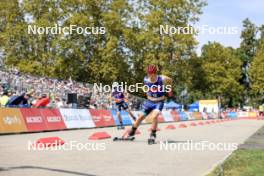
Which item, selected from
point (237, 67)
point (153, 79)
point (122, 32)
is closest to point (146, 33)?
point (122, 32)

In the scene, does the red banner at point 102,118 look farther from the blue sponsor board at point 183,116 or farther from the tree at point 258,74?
the tree at point 258,74

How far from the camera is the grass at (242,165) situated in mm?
8219

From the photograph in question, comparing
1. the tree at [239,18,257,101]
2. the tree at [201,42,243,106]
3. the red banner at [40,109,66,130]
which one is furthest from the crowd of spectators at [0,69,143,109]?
the tree at [239,18,257,101]

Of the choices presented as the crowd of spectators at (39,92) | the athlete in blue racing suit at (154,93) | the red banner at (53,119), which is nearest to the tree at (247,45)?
the crowd of spectators at (39,92)

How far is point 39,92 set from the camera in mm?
32062

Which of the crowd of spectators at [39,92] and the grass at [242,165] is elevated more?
the crowd of spectators at [39,92]

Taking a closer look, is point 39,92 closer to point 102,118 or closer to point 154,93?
point 102,118

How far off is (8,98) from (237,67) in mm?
73179

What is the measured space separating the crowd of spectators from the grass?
14019 mm

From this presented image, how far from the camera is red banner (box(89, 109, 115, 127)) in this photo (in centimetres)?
2861

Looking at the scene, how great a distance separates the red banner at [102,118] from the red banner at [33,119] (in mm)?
5968

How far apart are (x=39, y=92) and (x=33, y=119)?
10185mm

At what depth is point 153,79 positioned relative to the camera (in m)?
14.5

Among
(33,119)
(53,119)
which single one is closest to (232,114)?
(53,119)
